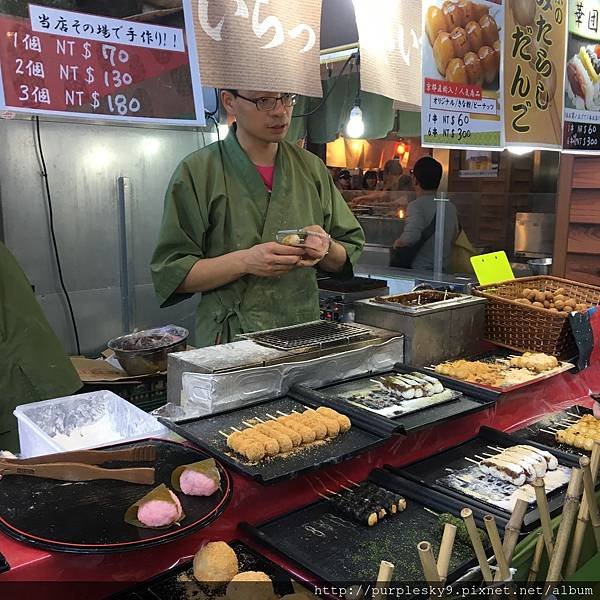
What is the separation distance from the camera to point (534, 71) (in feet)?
11.4

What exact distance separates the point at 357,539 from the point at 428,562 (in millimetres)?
487

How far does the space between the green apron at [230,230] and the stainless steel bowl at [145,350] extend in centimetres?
104

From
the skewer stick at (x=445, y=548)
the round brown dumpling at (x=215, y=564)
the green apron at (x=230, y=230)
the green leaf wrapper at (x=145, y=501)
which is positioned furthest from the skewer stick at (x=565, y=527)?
the green apron at (x=230, y=230)

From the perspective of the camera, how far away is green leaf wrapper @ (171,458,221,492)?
164cm

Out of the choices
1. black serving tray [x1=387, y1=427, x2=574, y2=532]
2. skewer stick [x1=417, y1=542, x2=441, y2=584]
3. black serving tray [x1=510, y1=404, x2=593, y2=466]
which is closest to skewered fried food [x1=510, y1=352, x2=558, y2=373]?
black serving tray [x1=510, y1=404, x2=593, y2=466]

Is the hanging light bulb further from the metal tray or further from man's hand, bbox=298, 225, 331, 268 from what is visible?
the metal tray

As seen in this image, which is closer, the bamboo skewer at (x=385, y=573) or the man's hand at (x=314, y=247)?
the bamboo skewer at (x=385, y=573)

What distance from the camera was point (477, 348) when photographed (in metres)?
3.18

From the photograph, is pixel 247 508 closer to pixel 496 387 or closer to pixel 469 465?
pixel 469 465

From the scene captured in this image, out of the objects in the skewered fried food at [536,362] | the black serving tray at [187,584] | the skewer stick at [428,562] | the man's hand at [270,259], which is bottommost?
the black serving tray at [187,584]

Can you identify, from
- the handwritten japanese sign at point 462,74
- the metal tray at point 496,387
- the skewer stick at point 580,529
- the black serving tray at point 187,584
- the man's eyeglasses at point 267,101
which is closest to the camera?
the black serving tray at point 187,584

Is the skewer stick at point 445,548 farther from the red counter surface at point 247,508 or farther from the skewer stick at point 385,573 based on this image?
the red counter surface at point 247,508

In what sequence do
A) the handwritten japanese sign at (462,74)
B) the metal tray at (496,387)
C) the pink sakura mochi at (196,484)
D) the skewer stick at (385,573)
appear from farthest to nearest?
the handwritten japanese sign at (462,74) < the metal tray at (496,387) < the pink sakura mochi at (196,484) < the skewer stick at (385,573)

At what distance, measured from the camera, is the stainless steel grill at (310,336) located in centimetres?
246
